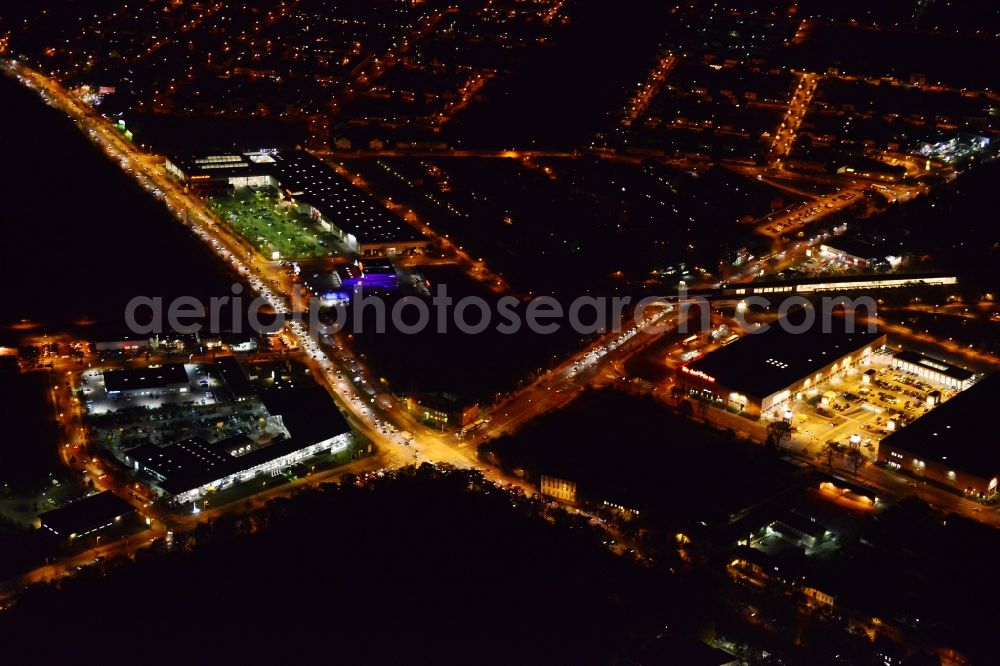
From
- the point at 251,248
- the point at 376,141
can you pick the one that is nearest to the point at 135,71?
the point at 376,141

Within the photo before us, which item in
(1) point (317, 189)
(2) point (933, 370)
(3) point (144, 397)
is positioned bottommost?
(3) point (144, 397)

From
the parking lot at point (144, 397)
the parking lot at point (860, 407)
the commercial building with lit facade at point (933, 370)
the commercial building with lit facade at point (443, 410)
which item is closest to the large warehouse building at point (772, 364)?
the parking lot at point (860, 407)

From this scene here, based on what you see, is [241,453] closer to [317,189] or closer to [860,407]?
[860,407]

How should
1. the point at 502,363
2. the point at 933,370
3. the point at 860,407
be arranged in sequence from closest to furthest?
the point at 860,407 → the point at 933,370 → the point at 502,363

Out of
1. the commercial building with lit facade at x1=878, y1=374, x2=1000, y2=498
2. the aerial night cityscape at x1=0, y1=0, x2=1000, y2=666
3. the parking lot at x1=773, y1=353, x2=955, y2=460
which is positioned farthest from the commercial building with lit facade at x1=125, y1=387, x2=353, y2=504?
the commercial building with lit facade at x1=878, y1=374, x2=1000, y2=498

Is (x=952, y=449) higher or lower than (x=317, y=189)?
lower

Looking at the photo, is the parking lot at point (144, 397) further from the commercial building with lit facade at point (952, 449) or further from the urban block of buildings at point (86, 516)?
the commercial building with lit facade at point (952, 449)

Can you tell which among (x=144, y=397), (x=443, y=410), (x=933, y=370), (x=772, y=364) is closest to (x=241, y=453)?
(x=144, y=397)

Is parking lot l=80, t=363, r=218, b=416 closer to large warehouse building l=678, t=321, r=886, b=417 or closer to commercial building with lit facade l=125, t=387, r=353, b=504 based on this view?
commercial building with lit facade l=125, t=387, r=353, b=504
